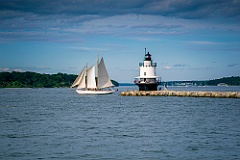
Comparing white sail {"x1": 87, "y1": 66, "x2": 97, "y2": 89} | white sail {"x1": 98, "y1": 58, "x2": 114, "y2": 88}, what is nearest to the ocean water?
white sail {"x1": 98, "y1": 58, "x2": 114, "y2": 88}

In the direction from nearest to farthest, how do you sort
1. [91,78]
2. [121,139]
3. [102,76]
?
[121,139] < [102,76] < [91,78]

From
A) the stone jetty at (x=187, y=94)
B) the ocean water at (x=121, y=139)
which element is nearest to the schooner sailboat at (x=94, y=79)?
the stone jetty at (x=187, y=94)

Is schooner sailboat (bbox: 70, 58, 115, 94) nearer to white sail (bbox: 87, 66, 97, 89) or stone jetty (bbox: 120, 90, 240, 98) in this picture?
white sail (bbox: 87, 66, 97, 89)

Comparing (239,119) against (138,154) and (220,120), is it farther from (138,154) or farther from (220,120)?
(138,154)

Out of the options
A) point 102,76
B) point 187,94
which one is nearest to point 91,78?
point 102,76

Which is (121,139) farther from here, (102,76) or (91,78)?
(91,78)

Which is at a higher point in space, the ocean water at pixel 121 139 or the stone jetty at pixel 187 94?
the stone jetty at pixel 187 94

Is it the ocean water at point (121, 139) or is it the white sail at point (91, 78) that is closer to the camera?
the ocean water at point (121, 139)

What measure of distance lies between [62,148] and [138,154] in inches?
198

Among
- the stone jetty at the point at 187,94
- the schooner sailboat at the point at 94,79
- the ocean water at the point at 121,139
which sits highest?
the schooner sailboat at the point at 94,79

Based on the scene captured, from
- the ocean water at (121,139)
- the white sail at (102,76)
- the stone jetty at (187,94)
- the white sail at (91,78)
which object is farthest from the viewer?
the white sail at (91,78)

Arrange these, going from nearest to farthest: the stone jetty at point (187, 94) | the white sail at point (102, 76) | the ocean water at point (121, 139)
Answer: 1. the ocean water at point (121, 139)
2. the stone jetty at point (187, 94)
3. the white sail at point (102, 76)

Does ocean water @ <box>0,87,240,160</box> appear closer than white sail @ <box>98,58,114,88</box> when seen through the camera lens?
Yes

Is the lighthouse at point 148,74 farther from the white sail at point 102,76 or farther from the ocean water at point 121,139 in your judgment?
the ocean water at point 121,139
